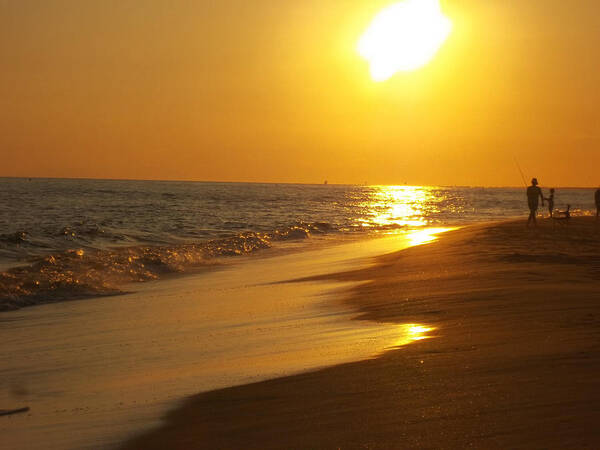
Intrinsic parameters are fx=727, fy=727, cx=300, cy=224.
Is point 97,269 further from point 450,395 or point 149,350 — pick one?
point 450,395

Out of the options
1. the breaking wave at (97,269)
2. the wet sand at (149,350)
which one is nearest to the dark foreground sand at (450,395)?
the wet sand at (149,350)

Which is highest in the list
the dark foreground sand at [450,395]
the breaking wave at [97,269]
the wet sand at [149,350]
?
the dark foreground sand at [450,395]

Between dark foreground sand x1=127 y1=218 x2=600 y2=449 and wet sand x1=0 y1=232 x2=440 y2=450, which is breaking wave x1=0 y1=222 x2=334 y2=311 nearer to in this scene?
wet sand x1=0 y1=232 x2=440 y2=450

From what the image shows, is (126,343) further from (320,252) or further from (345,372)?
(320,252)

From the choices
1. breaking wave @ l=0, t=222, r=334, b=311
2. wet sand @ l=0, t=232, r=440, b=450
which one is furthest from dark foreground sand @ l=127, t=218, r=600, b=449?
breaking wave @ l=0, t=222, r=334, b=311

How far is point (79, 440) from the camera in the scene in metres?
5.18

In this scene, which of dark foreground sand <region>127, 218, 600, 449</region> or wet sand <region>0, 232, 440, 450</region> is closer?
dark foreground sand <region>127, 218, 600, 449</region>

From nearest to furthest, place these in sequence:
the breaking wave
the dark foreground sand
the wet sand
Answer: the dark foreground sand
the wet sand
the breaking wave

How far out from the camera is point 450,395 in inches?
206

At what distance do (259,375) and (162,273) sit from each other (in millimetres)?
12666

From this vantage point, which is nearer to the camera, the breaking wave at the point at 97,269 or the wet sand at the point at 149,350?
the wet sand at the point at 149,350

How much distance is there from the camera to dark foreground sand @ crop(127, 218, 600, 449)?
454cm

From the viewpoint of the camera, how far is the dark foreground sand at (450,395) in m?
4.54

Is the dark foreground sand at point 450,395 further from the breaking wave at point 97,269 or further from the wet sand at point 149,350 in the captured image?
the breaking wave at point 97,269
